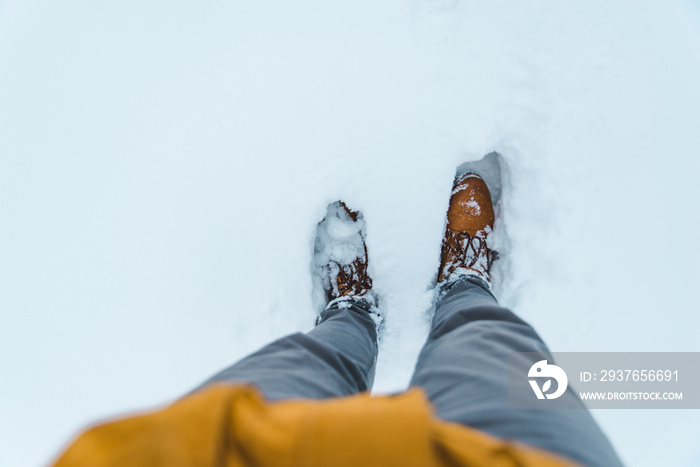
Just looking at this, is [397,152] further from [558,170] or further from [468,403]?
[468,403]

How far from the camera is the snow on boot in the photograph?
0.92 m

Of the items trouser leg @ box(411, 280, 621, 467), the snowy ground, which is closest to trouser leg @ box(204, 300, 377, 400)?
trouser leg @ box(411, 280, 621, 467)

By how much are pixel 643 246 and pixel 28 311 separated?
4.52 ft

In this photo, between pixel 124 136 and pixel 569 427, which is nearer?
pixel 569 427

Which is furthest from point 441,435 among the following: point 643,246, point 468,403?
point 643,246

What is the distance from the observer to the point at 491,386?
0.39 meters

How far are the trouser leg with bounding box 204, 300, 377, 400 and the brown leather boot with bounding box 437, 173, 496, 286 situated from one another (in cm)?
29

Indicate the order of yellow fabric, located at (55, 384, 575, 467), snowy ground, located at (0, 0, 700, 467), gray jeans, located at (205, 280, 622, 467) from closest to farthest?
yellow fabric, located at (55, 384, 575, 467) < gray jeans, located at (205, 280, 622, 467) < snowy ground, located at (0, 0, 700, 467)

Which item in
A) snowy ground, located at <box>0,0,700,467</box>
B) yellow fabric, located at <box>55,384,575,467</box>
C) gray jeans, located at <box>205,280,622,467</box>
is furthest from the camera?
snowy ground, located at <box>0,0,700,467</box>

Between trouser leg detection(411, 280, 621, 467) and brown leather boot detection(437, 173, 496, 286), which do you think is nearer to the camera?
trouser leg detection(411, 280, 621, 467)

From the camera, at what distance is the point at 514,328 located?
51 centimetres

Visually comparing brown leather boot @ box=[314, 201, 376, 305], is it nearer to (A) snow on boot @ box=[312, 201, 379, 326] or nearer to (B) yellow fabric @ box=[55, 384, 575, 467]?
(A) snow on boot @ box=[312, 201, 379, 326]

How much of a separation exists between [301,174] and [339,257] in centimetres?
22

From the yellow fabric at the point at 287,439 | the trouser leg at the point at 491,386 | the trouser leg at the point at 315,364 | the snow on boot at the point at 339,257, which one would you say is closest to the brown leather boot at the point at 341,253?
the snow on boot at the point at 339,257
